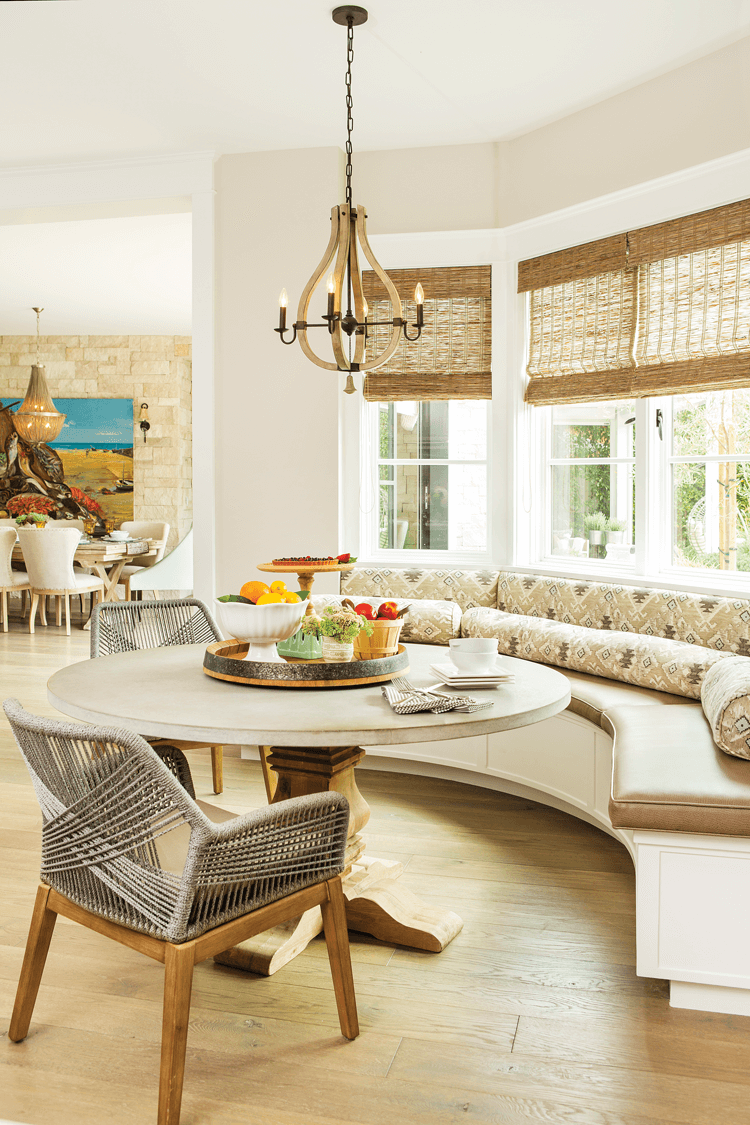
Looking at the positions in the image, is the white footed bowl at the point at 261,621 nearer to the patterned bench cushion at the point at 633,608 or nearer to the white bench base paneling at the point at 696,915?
the white bench base paneling at the point at 696,915

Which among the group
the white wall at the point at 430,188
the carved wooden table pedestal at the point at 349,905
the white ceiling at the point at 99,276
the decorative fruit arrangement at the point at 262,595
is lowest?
the carved wooden table pedestal at the point at 349,905

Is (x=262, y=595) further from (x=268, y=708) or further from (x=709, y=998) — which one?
(x=709, y=998)

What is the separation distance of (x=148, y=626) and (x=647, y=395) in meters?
2.18

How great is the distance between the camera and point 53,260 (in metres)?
6.75

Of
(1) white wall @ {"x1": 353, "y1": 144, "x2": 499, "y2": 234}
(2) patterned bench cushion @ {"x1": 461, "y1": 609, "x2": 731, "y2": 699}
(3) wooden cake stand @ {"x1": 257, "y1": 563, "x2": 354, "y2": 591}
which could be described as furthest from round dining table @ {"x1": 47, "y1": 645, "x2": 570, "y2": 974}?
(1) white wall @ {"x1": 353, "y1": 144, "x2": 499, "y2": 234}

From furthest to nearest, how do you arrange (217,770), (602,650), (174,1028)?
1. (217,770)
2. (602,650)
3. (174,1028)

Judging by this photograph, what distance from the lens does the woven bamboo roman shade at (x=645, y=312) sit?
3.36 m

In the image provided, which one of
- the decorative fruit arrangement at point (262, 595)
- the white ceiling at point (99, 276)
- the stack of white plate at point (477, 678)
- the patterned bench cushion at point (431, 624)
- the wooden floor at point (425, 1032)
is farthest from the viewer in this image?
the white ceiling at point (99, 276)

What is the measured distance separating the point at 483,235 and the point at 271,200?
1.03m

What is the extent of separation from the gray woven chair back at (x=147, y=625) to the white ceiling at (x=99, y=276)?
3061mm

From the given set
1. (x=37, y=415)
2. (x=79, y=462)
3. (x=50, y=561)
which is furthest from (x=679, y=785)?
(x=79, y=462)

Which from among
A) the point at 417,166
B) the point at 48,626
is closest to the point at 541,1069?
the point at 417,166

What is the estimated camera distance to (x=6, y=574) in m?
7.74

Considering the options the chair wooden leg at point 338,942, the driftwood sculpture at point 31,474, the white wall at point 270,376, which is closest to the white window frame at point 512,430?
the white wall at point 270,376
